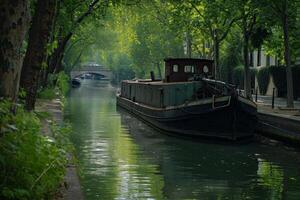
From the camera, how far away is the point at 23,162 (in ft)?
20.2

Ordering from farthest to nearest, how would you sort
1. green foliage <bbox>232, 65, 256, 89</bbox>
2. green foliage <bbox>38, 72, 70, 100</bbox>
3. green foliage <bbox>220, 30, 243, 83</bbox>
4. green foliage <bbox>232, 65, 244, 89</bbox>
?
green foliage <bbox>220, 30, 243, 83</bbox> < green foliage <bbox>232, 65, 244, 89</bbox> < green foliage <bbox>232, 65, 256, 89</bbox> < green foliage <bbox>38, 72, 70, 100</bbox>

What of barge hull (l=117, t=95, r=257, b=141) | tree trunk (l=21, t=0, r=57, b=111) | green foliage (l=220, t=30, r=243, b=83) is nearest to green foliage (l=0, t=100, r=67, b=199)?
tree trunk (l=21, t=0, r=57, b=111)

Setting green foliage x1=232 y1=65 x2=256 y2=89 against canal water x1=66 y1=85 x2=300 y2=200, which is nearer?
canal water x1=66 y1=85 x2=300 y2=200

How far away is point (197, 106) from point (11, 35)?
16579 millimetres

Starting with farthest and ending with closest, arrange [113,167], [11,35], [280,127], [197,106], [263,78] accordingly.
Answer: [263,78] < [197,106] < [280,127] < [113,167] < [11,35]

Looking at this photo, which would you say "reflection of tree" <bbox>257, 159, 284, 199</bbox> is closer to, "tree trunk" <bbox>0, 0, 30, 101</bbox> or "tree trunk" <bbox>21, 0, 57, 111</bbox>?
"tree trunk" <bbox>21, 0, 57, 111</bbox>

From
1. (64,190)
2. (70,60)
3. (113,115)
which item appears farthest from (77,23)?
(70,60)

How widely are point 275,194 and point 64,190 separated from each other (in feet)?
20.2

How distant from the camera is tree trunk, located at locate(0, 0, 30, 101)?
673 centimetres

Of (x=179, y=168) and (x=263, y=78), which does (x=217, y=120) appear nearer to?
(x=179, y=168)

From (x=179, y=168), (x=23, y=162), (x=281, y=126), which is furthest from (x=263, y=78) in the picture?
(x=23, y=162)

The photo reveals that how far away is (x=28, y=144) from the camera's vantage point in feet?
21.2

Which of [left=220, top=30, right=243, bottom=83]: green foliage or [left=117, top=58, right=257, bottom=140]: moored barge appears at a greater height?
[left=220, top=30, right=243, bottom=83]: green foliage

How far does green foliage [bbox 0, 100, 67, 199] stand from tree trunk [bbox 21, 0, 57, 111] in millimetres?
5074
